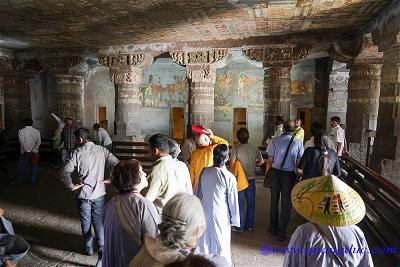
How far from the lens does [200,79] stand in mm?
9453

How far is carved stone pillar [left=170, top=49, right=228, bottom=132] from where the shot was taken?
911cm

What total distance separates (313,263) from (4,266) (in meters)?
2.20

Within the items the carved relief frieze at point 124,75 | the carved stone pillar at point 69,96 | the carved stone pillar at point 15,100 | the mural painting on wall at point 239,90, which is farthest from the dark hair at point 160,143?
the mural painting on wall at point 239,90

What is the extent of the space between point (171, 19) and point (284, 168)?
419 centimetres

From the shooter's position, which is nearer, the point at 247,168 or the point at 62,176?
the point at 62,176

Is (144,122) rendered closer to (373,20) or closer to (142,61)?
(142,61)

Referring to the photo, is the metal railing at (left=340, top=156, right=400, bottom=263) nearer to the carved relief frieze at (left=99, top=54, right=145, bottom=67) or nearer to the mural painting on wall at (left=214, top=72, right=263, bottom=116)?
the carved relief frieze at (left=99, top=54, right=145, bottom=67)

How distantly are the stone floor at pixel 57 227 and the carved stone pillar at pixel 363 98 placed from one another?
10.4 ft

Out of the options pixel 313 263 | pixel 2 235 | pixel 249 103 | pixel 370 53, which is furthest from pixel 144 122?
pixel 313 263

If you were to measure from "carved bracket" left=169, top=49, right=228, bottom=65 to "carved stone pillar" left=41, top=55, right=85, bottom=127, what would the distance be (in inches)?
148

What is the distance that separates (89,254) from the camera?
406 centimetres

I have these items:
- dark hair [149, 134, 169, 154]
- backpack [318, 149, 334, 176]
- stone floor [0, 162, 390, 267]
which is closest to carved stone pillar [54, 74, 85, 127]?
stone floor [0, 162, 390, 267]

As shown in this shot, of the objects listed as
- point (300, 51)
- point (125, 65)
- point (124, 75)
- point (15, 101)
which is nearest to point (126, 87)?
point (124, 75)

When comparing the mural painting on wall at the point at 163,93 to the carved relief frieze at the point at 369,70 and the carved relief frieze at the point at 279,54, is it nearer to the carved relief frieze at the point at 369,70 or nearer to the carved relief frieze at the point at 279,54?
the carved relief frieze at the point at 279,54
